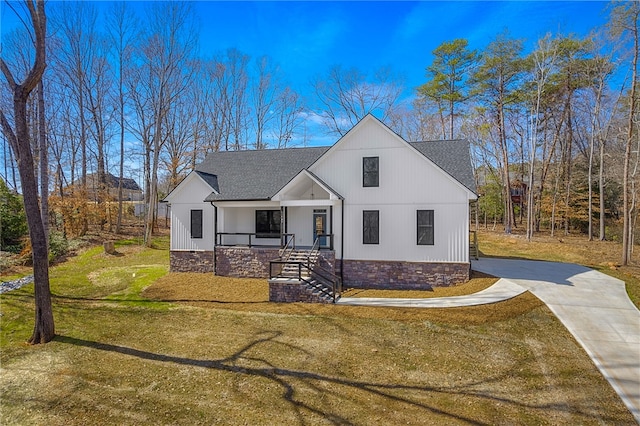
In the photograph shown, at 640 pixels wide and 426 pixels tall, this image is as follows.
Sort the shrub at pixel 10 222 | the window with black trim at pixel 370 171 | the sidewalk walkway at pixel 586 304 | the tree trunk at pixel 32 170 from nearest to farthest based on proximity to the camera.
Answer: the sidewalk walkway at pixel 586 304 → the tree trunk at pixel 32 170 → the window with black trim at pixel 370 171 → the shrub at pixel 10 222

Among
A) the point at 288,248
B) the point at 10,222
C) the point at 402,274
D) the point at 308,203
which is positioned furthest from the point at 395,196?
the point at 10,222

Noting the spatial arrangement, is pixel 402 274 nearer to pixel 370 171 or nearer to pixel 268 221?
→ pixel 370 171

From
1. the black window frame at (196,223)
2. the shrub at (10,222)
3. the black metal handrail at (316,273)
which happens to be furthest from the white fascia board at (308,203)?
the shrub at (10,222)

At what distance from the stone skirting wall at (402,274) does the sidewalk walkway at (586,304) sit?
1511 millimetres

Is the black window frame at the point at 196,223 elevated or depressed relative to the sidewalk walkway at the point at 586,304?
elevated

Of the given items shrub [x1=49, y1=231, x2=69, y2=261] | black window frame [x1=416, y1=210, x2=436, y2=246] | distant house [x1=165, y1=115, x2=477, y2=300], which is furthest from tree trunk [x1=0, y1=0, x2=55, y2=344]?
shrub [x1=49, y1=231, x2=69, y2=261]

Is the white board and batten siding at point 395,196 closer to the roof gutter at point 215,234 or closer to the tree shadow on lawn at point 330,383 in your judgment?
the roof gutter at point 215,234

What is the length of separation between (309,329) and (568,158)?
31.8m

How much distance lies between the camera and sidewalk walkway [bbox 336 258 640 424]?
6.59 m

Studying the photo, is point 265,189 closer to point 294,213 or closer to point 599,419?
point 294,213

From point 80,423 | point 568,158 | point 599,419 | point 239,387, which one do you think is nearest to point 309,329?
point 239,387

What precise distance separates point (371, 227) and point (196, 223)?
8.76 metres

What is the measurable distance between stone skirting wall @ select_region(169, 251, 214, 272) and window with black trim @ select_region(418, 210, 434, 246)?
989 centimetres

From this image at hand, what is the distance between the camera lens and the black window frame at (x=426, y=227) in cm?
1308
